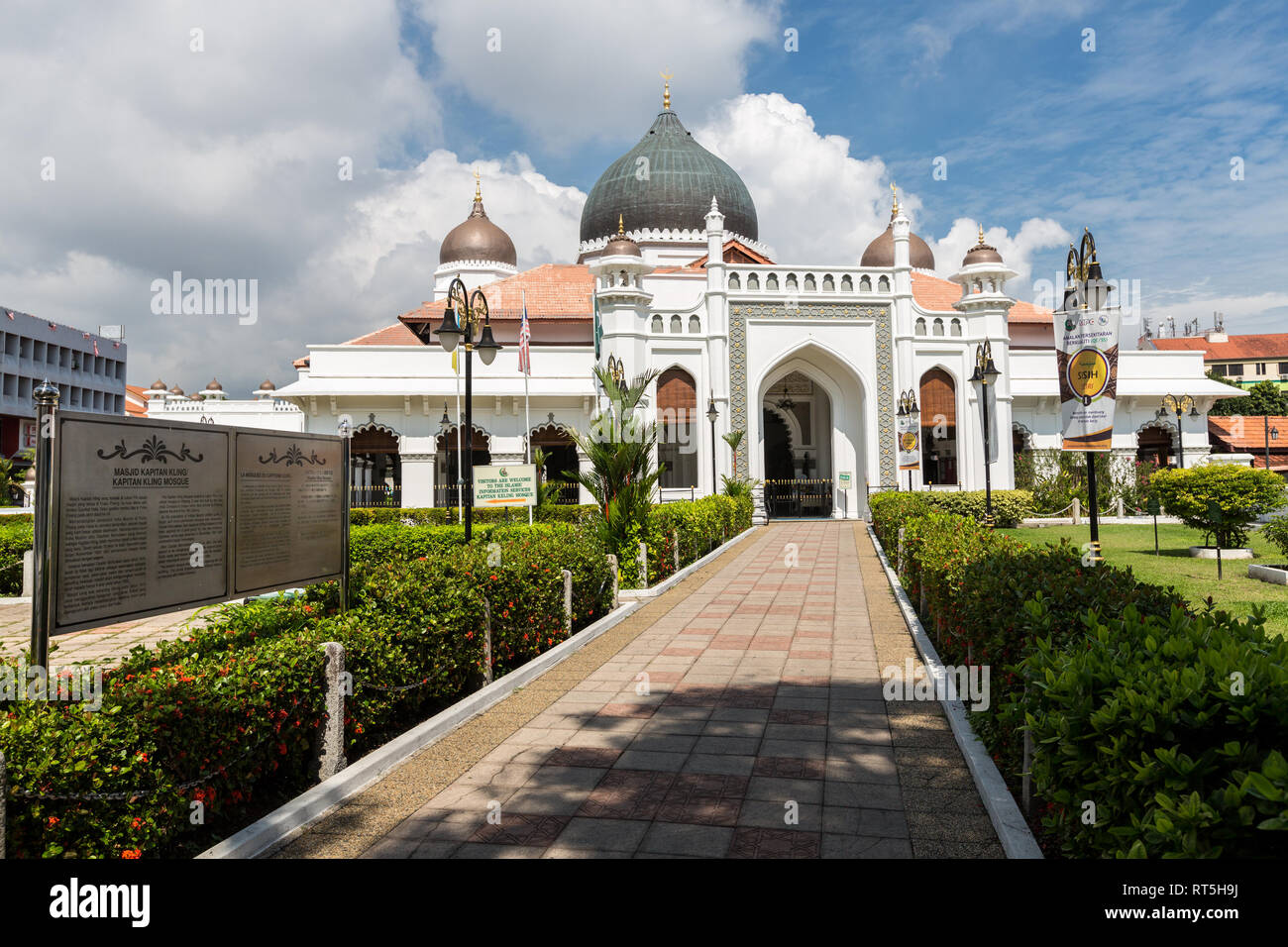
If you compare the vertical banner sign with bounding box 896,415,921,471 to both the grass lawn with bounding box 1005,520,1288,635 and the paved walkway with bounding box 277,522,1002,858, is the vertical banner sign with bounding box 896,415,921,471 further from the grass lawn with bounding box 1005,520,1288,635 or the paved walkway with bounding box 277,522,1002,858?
the paved walkway with bounding box 277,522,1002,858

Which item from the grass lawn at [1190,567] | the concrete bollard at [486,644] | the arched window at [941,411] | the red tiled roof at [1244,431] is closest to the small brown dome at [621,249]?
the arched window at [941,411]

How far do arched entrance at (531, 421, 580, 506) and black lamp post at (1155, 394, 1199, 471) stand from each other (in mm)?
21408

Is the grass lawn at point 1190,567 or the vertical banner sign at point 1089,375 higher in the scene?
the vertical banner sign at point 1089,375

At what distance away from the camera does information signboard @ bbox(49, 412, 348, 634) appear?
149 inches

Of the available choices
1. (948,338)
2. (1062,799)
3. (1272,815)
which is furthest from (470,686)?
(948,338)

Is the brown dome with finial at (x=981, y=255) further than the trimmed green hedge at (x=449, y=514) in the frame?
Yes

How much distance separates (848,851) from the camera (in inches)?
143

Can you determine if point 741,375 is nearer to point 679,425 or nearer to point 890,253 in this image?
point 679,425

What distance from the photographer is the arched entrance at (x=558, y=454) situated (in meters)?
30.2

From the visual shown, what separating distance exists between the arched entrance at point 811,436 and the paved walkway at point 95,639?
826 inches

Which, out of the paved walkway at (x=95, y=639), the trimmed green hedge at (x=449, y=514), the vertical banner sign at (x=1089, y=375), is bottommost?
the paved walkway at (x=95, y=639)

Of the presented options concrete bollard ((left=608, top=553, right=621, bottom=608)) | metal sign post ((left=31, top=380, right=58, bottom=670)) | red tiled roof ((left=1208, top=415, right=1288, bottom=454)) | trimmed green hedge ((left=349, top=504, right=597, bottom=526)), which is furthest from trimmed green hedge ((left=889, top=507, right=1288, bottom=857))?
red tiled roof ((left=1208, top=415, right=1288, bottom=454))

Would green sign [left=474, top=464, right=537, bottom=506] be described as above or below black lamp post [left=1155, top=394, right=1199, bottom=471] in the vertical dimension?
below

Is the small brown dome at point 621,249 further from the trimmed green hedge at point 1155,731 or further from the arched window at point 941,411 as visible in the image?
the trimmed green hedge at point 1155,731
